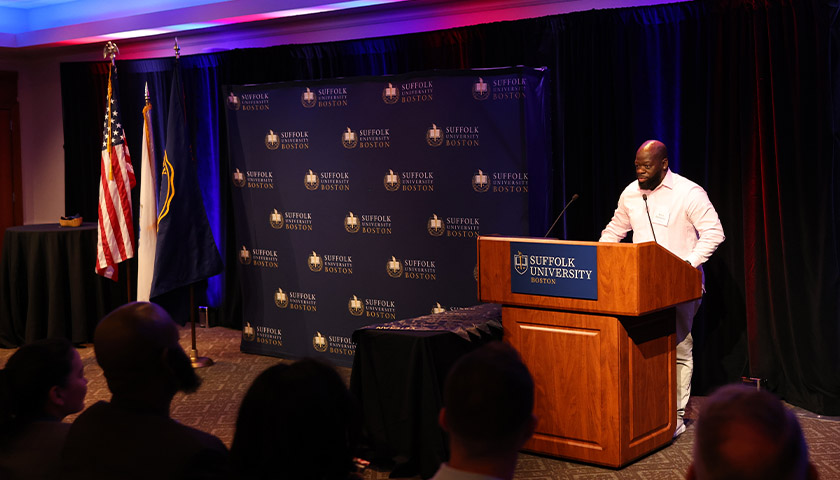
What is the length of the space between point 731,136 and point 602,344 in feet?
7.45

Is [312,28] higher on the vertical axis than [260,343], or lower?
higher

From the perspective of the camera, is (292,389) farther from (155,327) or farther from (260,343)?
(260,343)

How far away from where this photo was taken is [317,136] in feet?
22.7

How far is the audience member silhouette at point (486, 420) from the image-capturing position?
175cm

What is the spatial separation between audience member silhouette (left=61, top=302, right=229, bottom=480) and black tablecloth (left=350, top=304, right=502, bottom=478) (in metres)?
2.22

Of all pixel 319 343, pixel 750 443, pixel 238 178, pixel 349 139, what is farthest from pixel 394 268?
pixel 750 443

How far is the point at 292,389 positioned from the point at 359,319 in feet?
17.3

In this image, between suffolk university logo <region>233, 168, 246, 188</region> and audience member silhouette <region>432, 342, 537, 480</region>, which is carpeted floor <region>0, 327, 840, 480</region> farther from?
audience member silhouette <region>432, 342, 537, 480</region>

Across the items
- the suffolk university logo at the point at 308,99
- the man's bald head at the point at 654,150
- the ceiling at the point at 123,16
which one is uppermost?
the ceiling at the point at 123,16

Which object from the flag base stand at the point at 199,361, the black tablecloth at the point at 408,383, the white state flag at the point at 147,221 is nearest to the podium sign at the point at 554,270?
the black tablecloth at the point at 408,383

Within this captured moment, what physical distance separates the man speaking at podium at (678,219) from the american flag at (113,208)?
434cm

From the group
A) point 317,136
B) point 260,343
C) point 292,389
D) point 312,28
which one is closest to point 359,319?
point 260,343

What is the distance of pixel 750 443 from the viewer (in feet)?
4.66

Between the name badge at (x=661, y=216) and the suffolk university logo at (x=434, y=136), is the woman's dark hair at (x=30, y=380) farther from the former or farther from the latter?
the suffolk university logo at (x=434, y=136)
